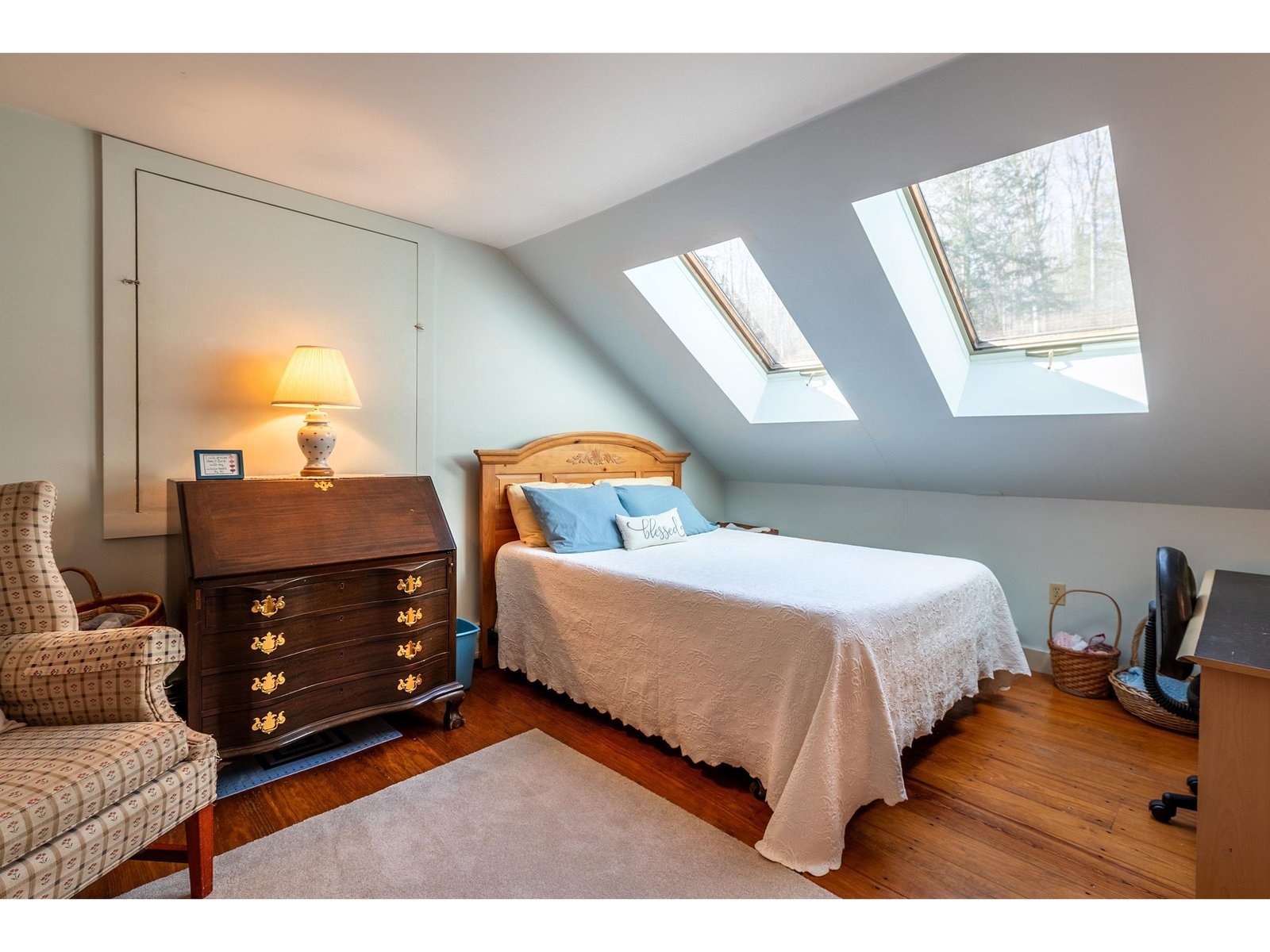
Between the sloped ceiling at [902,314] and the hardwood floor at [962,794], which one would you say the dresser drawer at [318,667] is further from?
the sloped ceiling at [902,314]

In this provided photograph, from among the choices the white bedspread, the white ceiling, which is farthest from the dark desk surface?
the white ceiling

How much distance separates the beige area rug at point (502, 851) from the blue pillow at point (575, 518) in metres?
1.06

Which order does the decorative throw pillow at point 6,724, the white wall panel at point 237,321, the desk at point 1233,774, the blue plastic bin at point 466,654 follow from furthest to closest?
the blue plastic bin at point 466,654 < the white wall panel at point 237,321 < the decorative throw pillow at point 6,724 < the desk at point 1233,774

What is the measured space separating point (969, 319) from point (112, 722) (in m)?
3.42

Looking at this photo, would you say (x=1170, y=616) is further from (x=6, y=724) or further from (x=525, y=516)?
(x=6, y=724)

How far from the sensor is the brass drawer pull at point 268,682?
2.08 meters

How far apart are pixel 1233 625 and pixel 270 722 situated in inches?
112

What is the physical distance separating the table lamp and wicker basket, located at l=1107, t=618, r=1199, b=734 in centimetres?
316

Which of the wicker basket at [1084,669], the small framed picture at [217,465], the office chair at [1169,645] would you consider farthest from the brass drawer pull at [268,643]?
the wicker basket at [1084,669]

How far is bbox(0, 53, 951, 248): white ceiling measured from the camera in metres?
1.79

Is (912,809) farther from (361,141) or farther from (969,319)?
(361,141)

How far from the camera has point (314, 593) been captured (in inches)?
86.8

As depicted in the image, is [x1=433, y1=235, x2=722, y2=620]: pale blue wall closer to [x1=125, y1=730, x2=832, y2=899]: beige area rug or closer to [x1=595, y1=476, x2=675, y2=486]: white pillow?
[x1=595, y1=476, x2=675, y2=486]: white pillow

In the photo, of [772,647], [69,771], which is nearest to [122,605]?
[69,771]
